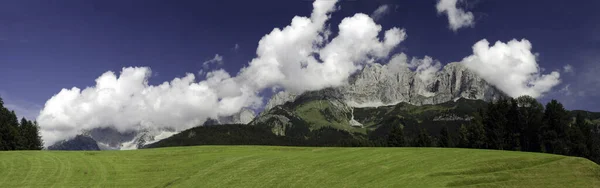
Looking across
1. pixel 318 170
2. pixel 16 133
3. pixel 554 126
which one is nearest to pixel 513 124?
pixel 554 126

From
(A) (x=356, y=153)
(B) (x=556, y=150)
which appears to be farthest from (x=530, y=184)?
(B) (x=556, y=150)

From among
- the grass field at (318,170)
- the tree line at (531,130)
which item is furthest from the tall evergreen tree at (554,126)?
the grass field at (318,170)

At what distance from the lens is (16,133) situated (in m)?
110

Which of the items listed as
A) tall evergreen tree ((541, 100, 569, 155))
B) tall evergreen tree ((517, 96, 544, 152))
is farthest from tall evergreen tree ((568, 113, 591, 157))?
tall evergreen tree ((517, 96, 544, 152))

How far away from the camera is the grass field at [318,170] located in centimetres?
4121

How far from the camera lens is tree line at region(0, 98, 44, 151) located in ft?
353

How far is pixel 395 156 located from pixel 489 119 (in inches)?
2433

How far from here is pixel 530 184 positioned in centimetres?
3916

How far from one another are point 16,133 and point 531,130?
132550mm

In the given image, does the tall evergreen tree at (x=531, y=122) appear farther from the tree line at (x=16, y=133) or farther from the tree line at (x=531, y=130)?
the tree line at (x=16, y=133)

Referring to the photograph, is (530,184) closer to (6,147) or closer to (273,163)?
(273,163)

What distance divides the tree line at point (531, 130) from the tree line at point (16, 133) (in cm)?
12128

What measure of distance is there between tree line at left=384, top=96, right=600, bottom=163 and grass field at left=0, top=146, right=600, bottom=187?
51.0m

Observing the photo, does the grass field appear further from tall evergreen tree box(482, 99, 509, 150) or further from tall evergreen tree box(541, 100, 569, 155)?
tall evergreen tree box(482, 99, 509, 150)
